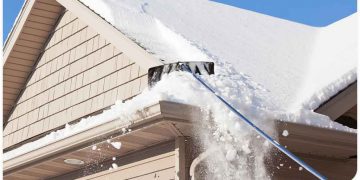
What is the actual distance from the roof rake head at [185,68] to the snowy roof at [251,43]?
0.25 m

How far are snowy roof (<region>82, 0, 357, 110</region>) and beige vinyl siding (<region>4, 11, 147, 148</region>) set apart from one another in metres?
0.46

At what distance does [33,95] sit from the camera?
34.0 feet

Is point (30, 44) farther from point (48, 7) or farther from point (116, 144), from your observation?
point (116, 144)

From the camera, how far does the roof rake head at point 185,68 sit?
6816mm

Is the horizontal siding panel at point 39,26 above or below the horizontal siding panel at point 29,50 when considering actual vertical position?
above

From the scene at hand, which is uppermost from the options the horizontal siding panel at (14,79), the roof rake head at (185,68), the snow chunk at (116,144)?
the horizontal siding panel at (14,79)

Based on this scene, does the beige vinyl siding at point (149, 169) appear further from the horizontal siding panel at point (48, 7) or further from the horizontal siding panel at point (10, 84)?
the horizontal siding panel at point (10, 84)

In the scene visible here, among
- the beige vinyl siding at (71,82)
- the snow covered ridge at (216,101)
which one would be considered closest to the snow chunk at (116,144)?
the snow covered ridge at (216,101)

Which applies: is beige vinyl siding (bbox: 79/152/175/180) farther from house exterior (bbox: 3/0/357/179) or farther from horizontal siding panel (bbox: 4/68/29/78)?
horizontal siding panel (bbox: 4/68/29/78)

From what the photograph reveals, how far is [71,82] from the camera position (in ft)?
30.8

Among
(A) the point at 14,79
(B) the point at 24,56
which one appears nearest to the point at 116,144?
(B) the point at 24,56

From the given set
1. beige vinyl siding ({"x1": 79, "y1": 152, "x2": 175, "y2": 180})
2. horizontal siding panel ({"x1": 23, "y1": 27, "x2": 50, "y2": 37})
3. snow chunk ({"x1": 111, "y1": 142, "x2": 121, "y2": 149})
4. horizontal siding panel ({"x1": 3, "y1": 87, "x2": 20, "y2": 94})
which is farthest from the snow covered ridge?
horizontal siding panel ({"x1": 3, "y1": 87, "x2": 20, "y2": 94})

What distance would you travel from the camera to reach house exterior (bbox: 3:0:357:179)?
6590 millimetres

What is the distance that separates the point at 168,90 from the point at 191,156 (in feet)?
2.67
